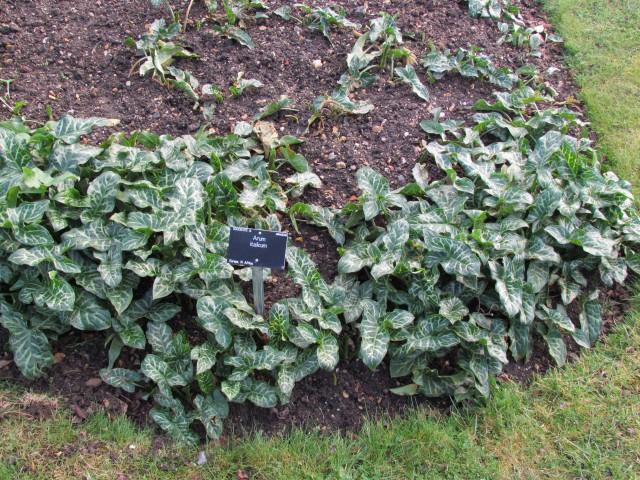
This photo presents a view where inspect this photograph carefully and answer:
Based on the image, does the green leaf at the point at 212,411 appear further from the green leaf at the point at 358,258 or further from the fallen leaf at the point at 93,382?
the green leaf at the point at 358,258

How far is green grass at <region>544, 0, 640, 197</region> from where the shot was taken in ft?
14.4

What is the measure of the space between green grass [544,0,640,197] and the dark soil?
0.66 ft

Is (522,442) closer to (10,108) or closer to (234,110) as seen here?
(234,110)

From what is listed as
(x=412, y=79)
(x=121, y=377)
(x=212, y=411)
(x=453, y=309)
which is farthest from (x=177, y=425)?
(x=412, y=79)

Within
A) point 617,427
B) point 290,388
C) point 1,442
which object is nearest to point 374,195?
point 290,388

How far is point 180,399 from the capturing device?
3061mm

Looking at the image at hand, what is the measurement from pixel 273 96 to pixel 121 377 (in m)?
2.12

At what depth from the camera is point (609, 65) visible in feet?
16.4

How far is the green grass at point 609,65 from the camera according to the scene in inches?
173

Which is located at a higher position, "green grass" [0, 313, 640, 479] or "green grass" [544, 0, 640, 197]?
"green grass" [544, 0, 640, 197]

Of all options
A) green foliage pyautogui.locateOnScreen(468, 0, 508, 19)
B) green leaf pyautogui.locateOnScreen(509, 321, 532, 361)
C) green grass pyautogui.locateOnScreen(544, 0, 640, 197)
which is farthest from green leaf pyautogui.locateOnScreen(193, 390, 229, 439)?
green foliage pyautogui.locateOnScreen(468, 0, 508, 19)

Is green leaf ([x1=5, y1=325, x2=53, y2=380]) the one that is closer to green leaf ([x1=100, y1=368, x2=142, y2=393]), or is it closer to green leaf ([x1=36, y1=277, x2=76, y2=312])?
green leaf ([x1=36, y1=277, x2=76, y2=312])

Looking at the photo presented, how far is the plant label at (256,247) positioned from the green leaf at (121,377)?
77 centimetres

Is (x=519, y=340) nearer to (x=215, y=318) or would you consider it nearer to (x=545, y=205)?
(x=545, y=205)
